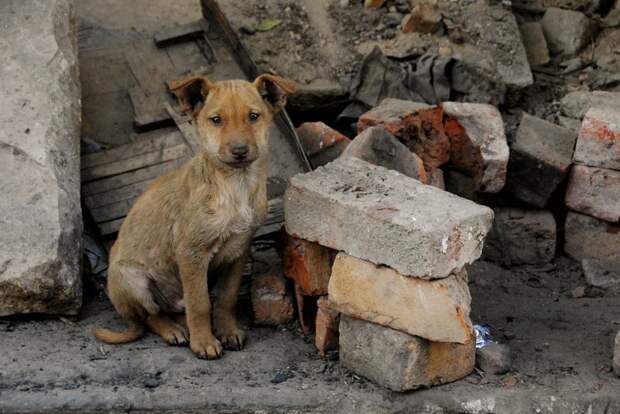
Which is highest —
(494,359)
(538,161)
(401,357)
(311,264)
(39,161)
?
(39,161)

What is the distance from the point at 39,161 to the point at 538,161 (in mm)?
3789

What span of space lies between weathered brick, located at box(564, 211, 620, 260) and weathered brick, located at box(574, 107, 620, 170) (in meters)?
0.51

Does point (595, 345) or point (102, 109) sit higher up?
point (102, 109)

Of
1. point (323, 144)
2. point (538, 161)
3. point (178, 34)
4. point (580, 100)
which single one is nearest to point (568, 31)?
point (580, 100)

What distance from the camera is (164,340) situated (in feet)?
23.7

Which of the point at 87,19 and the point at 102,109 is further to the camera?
the point at 87,19

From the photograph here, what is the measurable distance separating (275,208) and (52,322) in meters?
1.95

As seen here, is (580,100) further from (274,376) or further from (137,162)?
(274,376)

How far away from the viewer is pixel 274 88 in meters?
6.99

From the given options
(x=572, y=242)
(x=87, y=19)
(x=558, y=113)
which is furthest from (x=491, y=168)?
(x=87, y=19)

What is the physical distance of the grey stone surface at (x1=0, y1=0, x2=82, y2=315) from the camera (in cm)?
709

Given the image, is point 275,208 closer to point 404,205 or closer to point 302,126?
point 302,126

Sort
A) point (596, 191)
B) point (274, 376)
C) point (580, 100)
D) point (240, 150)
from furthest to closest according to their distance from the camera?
1. point (580, 100)
2. point (596, 191)
3. point (274, 376)
4. point (240, 150)

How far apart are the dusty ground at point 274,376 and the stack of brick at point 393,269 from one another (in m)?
0.18
